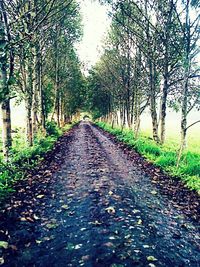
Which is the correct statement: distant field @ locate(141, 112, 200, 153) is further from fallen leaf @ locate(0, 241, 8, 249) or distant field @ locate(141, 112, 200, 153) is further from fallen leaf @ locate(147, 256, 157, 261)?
fallen leaf @ locate(0, 241, 8, 249)

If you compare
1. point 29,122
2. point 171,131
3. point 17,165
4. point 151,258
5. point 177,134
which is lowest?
point 171,131

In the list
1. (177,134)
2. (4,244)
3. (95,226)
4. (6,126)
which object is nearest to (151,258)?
(95,226)

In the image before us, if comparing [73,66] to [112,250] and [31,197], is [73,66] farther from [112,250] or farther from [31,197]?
[112,250]

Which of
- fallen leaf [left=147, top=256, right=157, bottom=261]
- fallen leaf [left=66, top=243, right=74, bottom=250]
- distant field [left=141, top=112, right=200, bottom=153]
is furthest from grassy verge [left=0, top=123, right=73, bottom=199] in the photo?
distant field [left=141, top=112, right=200, bottom=153]

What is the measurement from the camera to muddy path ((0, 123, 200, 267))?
5.22 meters

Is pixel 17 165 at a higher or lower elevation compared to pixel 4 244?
higher

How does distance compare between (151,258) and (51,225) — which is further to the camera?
(51,225)

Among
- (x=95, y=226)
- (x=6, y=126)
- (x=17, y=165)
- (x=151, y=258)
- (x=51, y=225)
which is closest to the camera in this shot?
(x=151, y=258)

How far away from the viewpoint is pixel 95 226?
6.52m

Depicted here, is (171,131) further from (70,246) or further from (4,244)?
(4,244)

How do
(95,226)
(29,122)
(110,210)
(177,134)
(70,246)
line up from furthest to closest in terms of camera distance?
(177,134), (29,122), (110,210), (95,226), (70,246)

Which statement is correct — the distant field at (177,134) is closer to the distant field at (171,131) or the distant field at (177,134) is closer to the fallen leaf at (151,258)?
the distant field at (171,131)

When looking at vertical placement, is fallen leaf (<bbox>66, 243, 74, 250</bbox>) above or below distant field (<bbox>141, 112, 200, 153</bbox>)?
above

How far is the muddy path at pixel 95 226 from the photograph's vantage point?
5.22 metres
